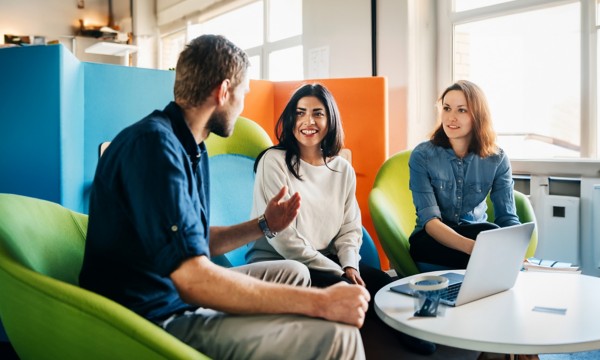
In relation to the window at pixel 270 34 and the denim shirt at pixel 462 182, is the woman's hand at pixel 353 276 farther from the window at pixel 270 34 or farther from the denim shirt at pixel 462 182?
the window at pixel 270 34

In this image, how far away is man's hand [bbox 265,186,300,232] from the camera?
163cm

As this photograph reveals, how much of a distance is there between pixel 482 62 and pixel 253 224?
2676mm

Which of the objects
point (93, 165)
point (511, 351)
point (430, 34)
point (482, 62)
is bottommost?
point (511, 351)

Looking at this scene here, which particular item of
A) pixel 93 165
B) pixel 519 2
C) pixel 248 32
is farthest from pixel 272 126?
pixel 248 32

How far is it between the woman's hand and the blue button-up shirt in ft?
3.12

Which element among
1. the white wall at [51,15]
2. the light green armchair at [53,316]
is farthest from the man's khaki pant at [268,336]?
the white wall at [51,15]

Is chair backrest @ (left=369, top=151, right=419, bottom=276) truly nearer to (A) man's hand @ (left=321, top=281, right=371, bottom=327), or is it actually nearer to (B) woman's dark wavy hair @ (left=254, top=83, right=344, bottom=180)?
(B) woman's dark wavy hair @ (left=254, top=83, right=344, bottom=180)

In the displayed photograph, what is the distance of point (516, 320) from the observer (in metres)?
1.49

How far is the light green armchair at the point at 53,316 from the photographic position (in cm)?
108

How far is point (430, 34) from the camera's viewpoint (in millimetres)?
3865

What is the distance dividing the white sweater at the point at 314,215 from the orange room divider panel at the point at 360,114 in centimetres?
92

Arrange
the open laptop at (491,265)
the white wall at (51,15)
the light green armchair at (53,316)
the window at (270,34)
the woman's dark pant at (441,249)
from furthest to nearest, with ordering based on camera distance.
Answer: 1. the white wall at (51,15)
2. the window at (270,34)
3. the woman's dark pant at (441,249)
4. the open laptop at (491,265)
5. the light green armchair at (53,316)

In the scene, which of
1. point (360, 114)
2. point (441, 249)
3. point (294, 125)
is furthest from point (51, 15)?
point (441, 249)

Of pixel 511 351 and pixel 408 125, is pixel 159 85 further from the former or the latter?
pixel 511 351
